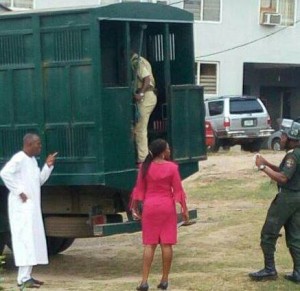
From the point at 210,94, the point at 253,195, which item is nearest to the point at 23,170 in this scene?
the point at 253,195

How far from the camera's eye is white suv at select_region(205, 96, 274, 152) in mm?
28297

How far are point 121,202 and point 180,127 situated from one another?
1.15 meters

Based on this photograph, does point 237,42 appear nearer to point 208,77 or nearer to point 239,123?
point 208,77

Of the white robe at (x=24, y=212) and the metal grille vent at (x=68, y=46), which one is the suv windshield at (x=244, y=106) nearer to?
the metal grille vent at (x=68, y=46)

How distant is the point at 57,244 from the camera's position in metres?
13.4

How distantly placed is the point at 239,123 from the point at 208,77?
17.0ft

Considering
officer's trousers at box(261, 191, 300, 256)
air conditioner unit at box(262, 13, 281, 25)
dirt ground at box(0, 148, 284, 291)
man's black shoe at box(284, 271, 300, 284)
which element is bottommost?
dirt ground at box(0, 148, 284, 291)

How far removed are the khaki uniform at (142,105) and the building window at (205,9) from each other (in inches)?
814

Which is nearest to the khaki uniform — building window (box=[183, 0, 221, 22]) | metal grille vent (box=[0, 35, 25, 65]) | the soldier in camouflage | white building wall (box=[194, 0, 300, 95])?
metal grille vent (box=[0, 35, 25, 65])

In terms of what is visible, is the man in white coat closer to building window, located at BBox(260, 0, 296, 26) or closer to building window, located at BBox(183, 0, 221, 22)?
building window, located at BBox(183, 0, 221, 22)

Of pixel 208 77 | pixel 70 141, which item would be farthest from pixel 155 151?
pixel 208 77

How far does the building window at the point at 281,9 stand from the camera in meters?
33.8

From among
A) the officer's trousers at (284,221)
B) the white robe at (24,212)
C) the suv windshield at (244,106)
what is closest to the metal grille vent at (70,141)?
the white robe at (24,212)

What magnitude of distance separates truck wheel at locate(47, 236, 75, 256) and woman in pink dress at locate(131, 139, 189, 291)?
3.28 m
